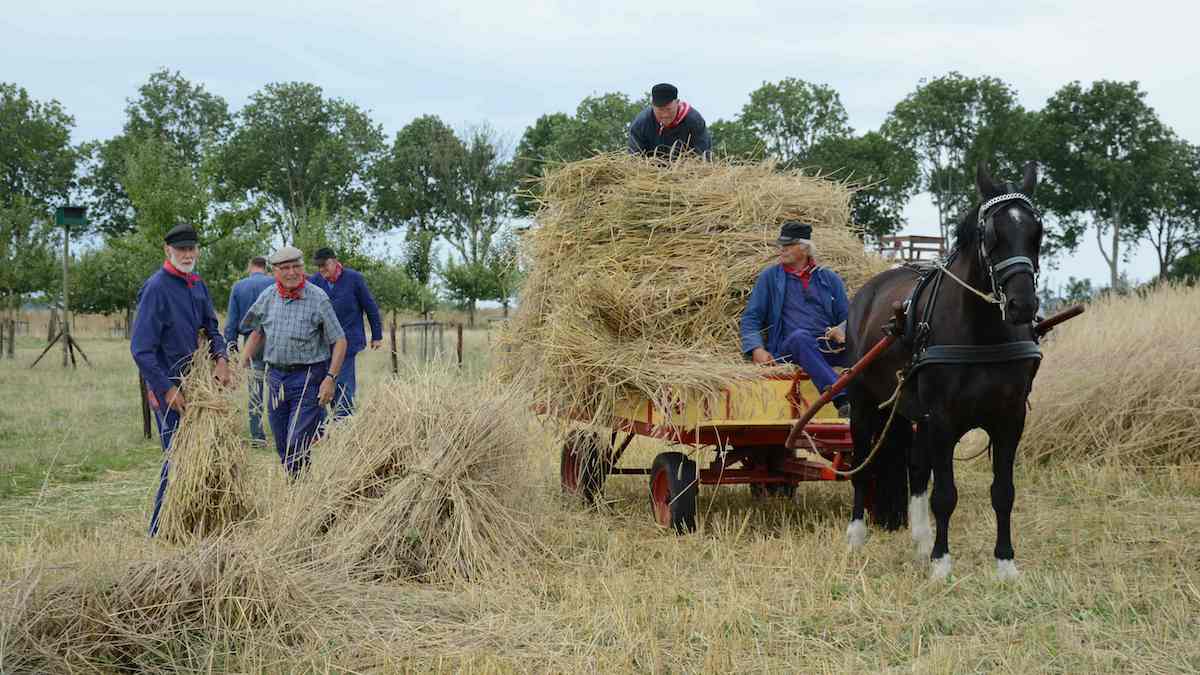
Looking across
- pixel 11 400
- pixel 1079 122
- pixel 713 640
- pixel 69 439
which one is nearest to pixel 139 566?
pixel 713 640

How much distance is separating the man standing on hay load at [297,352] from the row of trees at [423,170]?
17.1 m

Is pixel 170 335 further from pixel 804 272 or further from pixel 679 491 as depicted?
pixel 804 272

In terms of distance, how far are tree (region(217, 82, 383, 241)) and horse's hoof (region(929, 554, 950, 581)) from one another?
179 ft

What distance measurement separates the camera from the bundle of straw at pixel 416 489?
5.22m

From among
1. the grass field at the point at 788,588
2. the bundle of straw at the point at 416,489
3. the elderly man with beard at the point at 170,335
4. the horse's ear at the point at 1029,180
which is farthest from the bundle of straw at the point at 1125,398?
the elderly man with beard at the point at 170,335

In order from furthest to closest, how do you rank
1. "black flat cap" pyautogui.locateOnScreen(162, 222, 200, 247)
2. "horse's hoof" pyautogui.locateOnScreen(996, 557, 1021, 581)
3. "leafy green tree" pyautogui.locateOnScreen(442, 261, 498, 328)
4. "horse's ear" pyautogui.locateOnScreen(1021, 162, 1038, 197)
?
"leafy green tree" pyautogui.locateOnScreen(442, 261, 498, 328) → "black flat cap" pyautogui.locateOnScreen(162, 222, 200, 247) → "horse's hoof" pyautogui.locateOnScreen(996, 557, 1021, 581) → "horse's ear" pyautogui.locateOnScreen(1021, 162, 1038, 197)

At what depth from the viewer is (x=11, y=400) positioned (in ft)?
46.1

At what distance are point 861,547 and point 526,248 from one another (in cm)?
317

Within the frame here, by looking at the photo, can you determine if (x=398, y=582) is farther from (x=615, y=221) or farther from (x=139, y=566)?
(x=615, y=221)

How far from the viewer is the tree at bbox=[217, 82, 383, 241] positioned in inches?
2266

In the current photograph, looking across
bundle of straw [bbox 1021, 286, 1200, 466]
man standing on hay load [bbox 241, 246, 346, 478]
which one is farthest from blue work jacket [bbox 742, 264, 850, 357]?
bundle of straw [bbox 1021, 286, 1200, 466]

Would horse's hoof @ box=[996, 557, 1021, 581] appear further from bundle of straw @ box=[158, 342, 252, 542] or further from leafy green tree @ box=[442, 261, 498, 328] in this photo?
leafy green tree @ box=[442, 261, 498, 328]

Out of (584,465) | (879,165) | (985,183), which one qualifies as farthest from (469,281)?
(985,183)

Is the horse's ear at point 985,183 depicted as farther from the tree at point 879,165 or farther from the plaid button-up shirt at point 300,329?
the tree at point 879,165
